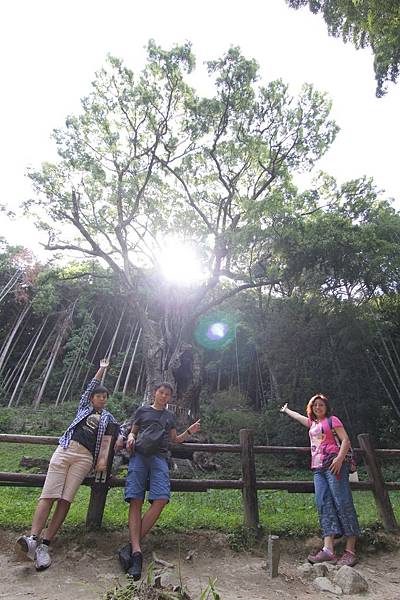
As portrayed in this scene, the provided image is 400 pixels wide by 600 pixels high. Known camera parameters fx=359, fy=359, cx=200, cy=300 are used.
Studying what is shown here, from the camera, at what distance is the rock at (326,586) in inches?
114

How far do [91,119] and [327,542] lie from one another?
42.9 ft

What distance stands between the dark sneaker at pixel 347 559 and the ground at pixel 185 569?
10 centimetres

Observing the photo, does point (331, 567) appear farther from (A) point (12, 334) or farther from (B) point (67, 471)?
(A) point (12, 334)

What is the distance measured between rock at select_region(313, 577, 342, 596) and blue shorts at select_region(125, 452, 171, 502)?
1412 millimetres

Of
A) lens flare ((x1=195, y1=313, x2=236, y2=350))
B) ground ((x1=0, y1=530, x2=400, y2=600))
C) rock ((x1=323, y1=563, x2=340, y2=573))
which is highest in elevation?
lens flare ((x1=195, y1=313, x2=236, y2=350))

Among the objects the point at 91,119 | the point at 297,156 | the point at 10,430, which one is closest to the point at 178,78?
the point at 91,119

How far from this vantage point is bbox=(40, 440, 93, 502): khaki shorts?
328 cm

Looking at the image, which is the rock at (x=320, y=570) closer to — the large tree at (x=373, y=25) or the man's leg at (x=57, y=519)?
the man's leg at (x=57, y=519)

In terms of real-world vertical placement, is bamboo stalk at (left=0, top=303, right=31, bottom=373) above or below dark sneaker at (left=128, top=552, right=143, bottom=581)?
above

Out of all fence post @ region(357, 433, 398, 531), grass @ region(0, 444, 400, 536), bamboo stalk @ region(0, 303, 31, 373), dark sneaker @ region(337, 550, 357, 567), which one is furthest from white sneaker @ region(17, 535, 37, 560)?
bamboo stalk @ region(0, 303, 31, 373)

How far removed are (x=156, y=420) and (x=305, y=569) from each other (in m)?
1.86

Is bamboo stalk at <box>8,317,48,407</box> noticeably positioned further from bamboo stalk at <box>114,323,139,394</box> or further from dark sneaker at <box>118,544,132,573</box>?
dark sneaker at <box>118,544,132,573</box>

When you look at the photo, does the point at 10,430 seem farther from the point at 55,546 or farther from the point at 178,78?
the point at 178,78

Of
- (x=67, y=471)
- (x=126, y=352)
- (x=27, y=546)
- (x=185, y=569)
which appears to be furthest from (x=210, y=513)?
(x=126, y=352)
